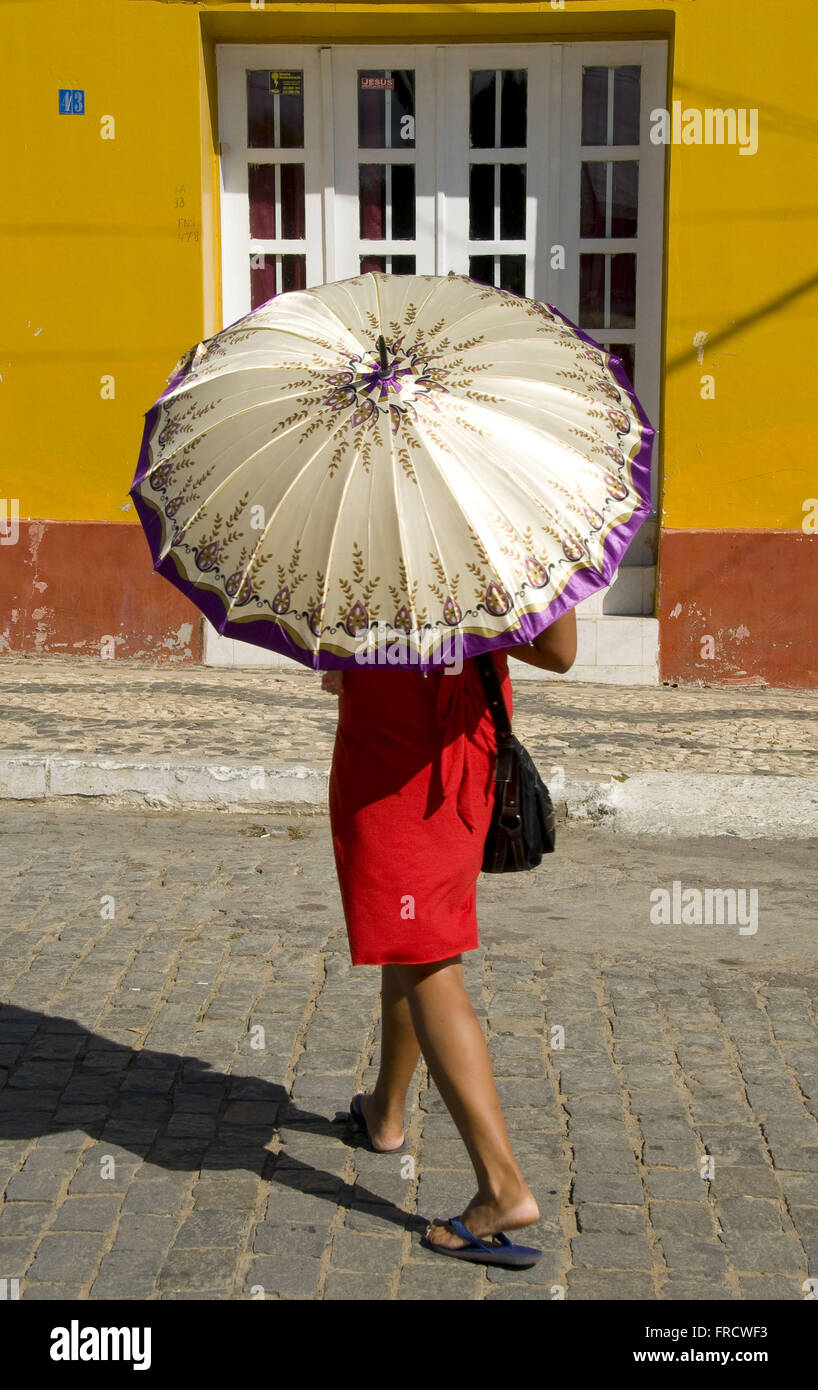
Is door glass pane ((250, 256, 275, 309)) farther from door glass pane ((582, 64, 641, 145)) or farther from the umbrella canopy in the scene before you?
the umbrella canopy

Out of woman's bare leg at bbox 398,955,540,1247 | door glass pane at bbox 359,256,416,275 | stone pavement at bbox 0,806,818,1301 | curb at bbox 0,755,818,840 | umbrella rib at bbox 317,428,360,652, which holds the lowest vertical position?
stone pavement at bbox 0,806,818,1301

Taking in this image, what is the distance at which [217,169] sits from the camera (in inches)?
379

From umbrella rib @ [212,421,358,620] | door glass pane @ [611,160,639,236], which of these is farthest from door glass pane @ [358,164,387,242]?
umbrella rib @ [212,421,358,620]

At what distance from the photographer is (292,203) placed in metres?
9.77

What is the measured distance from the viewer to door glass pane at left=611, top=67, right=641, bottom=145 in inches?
371

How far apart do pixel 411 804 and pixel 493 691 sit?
29 centimetres

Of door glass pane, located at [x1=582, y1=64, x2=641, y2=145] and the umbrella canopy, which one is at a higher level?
door glass pane, located at [x1=582, y1=64, x2=641, y2=145]

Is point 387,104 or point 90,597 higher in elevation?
point 387,104

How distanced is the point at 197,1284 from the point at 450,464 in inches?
67.3

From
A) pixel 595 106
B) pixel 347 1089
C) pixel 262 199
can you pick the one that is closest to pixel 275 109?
pixel 262 199

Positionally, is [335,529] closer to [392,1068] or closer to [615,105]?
[392,1068]

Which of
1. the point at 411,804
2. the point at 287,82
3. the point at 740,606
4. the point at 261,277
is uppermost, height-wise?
the point at 287,82

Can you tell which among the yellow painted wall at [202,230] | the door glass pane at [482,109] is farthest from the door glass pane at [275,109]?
the door glass pane at [482,109]

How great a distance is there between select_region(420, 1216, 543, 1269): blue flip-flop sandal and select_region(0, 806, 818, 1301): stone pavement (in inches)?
1.3
